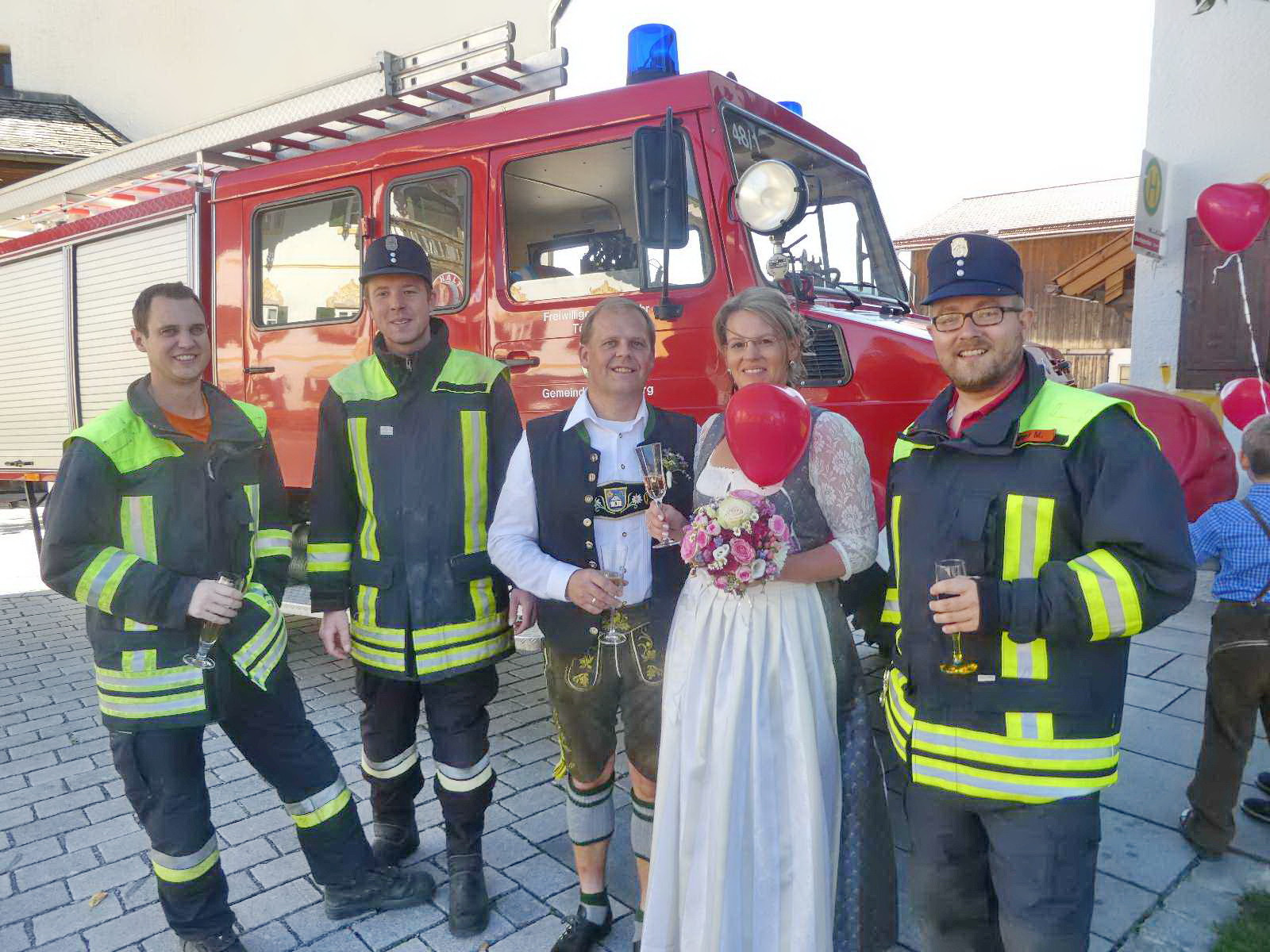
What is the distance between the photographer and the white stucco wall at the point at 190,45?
46.1 feet

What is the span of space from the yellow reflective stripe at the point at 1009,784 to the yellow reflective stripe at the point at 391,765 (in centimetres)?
168

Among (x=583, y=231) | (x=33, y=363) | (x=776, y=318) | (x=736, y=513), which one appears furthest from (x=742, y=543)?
(x=33, y=363)

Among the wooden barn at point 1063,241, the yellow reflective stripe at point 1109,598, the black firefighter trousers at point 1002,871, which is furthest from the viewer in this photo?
the wooden barn at point 1063,241

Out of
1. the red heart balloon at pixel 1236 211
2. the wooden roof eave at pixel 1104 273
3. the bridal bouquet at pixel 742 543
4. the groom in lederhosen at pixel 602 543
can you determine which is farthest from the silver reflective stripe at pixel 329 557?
the wooden roof eave at pixel 1104 273

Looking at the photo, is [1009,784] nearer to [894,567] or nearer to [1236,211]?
[894,567]

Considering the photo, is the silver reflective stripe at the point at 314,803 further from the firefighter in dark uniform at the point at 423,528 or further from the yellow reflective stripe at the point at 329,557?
the yellow reflective stripe at the point at 329,557

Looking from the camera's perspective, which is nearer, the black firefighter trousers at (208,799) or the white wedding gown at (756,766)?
the white wedding gown at (756,766)

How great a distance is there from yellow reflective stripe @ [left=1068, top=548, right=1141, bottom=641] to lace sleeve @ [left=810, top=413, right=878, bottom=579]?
1.75ft

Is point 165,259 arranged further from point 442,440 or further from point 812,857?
point 812,857

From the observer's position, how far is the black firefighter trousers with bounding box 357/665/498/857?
2.51 meters

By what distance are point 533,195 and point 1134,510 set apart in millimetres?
2821

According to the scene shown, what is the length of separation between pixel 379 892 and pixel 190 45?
53.6ft

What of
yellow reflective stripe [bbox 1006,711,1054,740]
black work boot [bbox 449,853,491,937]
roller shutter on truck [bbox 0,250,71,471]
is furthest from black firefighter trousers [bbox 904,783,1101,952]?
roller shutter on truck [bbox 0,250,71,471]

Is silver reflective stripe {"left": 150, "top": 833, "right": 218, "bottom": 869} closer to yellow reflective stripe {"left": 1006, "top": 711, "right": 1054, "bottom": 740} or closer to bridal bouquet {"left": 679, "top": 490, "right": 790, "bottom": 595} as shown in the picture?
bridal bouquet {"left": 679, "top": 490, "right": 790, "bottom": 595}
